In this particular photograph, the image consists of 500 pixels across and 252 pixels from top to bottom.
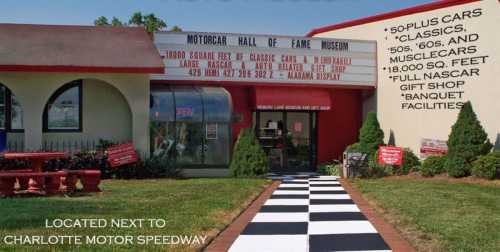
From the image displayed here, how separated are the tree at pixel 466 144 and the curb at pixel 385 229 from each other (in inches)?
195

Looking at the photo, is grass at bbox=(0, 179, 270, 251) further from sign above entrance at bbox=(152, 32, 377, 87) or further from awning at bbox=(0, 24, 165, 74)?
sign above entrance at bbox=(152, 32, 377, 87)

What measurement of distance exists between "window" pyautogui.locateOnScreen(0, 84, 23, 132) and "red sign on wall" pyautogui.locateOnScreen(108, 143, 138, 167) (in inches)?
121

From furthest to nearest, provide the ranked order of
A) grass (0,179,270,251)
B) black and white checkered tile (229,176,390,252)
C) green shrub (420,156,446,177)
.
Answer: green shrub (420,156,446,177), grass (0,179,270,251), black and white checkered tile (229,176,390,252)

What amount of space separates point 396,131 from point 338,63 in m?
3.07

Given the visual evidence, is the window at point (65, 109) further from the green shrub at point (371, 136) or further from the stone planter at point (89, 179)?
the green shrub at point (371, 136)

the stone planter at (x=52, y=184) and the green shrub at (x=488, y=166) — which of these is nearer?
the stone planter at (x=52, y=184)

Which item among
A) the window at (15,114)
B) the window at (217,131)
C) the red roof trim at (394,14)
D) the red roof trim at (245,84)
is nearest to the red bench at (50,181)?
the window at (15,114)

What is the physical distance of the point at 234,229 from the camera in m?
8.07

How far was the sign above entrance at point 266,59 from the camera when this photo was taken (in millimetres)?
19891

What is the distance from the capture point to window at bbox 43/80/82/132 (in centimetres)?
1769

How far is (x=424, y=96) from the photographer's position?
19.0m

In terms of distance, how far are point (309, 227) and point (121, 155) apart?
30.4ft

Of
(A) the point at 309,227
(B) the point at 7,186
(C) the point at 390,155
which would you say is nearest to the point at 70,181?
(B) the point at 7,186

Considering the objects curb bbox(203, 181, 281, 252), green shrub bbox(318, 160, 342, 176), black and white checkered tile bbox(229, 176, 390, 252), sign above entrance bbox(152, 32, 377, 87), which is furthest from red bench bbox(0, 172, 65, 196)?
green shrub bbox(318, 160, 342, 176)
